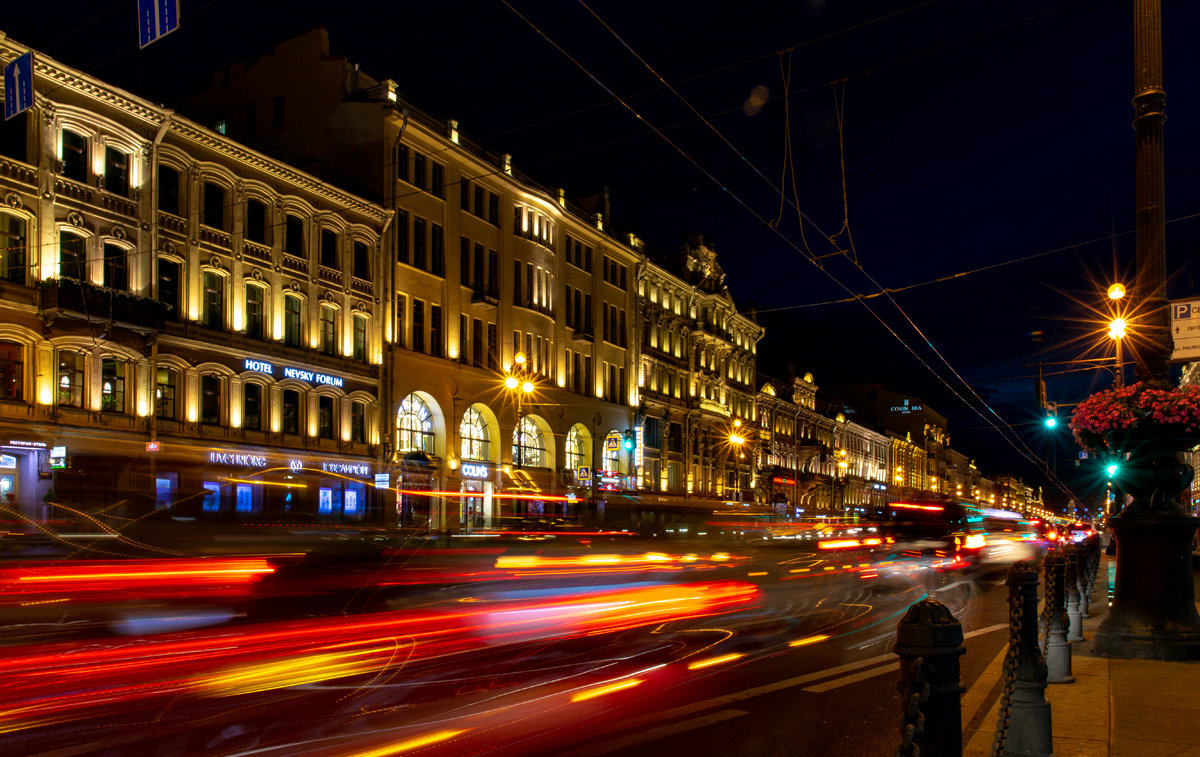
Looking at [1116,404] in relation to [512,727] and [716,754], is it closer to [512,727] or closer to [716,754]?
[716,754]

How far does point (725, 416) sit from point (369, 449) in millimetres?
34277

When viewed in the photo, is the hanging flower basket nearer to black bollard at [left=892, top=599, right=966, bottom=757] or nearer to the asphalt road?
the asphalt road

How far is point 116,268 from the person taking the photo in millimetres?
27875

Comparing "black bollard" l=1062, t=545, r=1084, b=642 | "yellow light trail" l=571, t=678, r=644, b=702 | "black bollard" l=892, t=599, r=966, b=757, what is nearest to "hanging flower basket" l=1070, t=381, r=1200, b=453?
"black bollard" l=1062, t=545, r=1084, b=642

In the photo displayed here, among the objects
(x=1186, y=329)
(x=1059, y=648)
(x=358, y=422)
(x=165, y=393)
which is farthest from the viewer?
(x=358, y=422)

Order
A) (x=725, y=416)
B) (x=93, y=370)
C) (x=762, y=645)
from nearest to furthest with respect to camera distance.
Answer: (x=762, y=645), (x=93, y=370), (x=725, y=416)

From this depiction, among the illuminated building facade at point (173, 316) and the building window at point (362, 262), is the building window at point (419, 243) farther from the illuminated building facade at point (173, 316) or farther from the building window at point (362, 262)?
the building window at point (362, 262)

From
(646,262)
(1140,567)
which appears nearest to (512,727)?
(1140,567)

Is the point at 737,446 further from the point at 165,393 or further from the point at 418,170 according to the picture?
the point at 165,393

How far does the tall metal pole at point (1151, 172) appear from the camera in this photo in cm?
995

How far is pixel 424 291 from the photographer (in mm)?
39906

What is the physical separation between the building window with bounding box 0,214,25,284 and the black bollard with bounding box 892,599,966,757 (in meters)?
26.5

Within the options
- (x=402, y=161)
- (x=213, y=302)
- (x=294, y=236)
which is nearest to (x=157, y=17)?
(x=213, y=302)

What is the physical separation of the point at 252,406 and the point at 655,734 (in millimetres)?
27302
